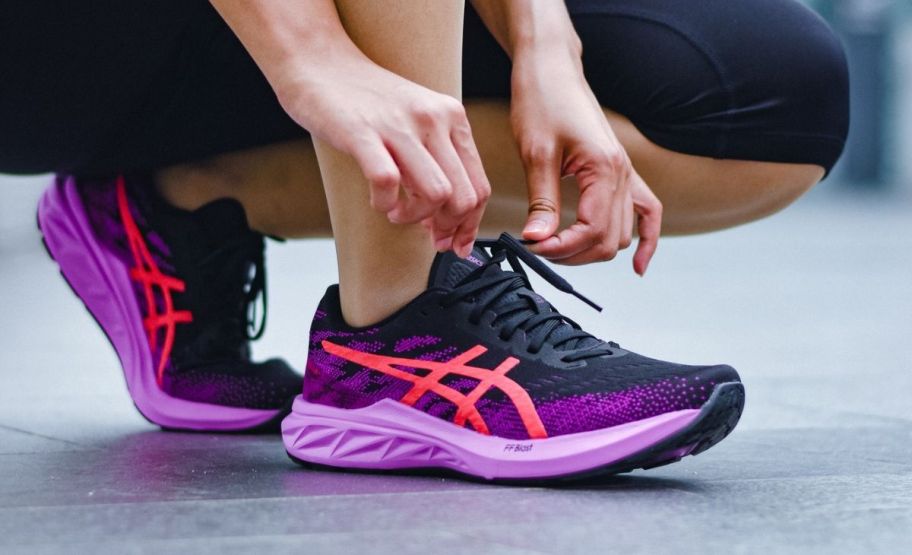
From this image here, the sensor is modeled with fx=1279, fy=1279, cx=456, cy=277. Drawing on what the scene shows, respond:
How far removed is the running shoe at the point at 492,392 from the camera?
95cm

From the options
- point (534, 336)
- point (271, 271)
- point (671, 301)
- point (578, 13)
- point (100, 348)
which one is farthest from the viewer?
point (271, 271)

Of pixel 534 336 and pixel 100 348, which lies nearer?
pixel 534 336

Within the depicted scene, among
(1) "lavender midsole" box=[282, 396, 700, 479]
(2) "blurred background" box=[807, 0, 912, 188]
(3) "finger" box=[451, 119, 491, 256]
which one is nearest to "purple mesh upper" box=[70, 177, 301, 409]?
(1) "lavender midsole" box=[282, 396, 700, 479]

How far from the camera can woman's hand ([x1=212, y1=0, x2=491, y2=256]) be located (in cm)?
83

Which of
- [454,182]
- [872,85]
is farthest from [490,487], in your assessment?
[872,85]

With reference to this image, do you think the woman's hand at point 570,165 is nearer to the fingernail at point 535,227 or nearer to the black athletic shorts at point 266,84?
the fingernail at point 535,227

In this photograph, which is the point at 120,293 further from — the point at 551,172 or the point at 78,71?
the point at 551,172

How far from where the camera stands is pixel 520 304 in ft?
3.51

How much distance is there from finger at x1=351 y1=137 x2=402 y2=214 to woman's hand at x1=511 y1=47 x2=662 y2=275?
240 millimetres

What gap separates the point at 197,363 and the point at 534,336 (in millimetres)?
477

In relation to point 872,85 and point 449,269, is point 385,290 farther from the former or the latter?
point 872,85

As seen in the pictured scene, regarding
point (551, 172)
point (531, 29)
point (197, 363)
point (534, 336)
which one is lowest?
point (197, 363)

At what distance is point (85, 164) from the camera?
1398 mm

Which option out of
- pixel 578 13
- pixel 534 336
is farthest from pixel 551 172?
pixel 578 13
